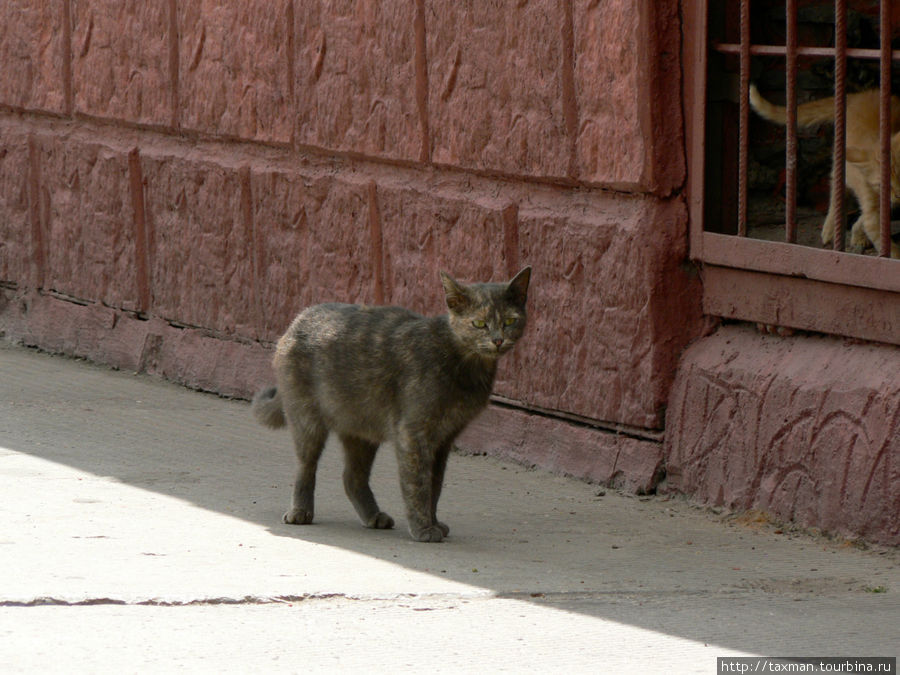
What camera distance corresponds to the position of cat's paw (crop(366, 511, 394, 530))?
23.6ft

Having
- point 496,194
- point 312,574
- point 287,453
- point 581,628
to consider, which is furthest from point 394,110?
point 581,628

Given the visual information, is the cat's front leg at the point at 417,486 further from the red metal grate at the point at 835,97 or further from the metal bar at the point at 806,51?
the metal bar at the point at 806,51

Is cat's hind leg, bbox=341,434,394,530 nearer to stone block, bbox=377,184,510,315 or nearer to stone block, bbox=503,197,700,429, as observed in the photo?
stone block, bbox=503,197,700,429

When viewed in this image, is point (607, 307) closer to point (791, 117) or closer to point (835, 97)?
point (791, 117)

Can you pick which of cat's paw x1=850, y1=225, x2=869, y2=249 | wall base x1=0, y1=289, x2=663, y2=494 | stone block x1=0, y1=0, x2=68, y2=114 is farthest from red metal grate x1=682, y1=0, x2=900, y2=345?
stone block x1=0, y1=0, x2=68, y2=114

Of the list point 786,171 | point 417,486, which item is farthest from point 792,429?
point 417,486

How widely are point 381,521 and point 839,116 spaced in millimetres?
2524

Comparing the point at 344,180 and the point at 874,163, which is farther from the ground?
the point at 874,163

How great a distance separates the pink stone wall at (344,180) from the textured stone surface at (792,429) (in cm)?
20

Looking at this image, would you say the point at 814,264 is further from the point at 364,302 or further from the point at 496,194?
the point at 364,302

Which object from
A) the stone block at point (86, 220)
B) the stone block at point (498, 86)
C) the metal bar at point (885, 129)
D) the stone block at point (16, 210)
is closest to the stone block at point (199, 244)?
the stone block at point (86, 220)

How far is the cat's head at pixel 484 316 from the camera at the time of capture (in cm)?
687

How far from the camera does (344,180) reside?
9.34 meters

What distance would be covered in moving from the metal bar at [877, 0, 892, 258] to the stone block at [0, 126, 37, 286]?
6.79 m
